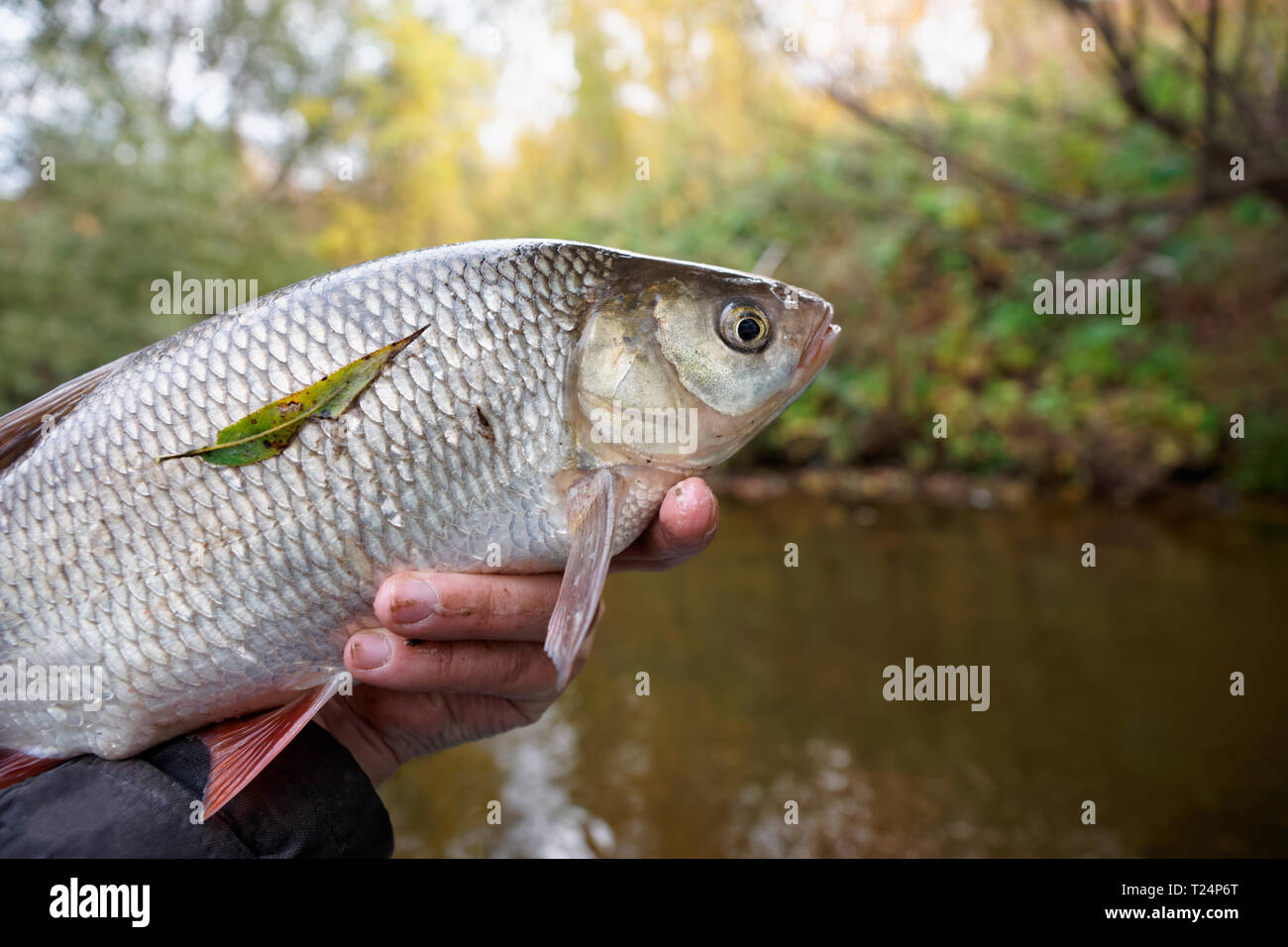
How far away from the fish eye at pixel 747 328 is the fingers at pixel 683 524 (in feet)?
0.83

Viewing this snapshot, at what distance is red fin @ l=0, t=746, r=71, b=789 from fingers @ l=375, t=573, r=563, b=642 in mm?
667

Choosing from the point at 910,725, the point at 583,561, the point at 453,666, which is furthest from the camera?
the point at 910,725

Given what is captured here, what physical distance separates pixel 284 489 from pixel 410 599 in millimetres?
272

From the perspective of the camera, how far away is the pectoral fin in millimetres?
1402

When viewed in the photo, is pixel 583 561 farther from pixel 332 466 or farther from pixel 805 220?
pixel 805 220

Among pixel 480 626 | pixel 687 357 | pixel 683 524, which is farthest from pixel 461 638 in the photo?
pixel 687 357

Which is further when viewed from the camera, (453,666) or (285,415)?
(453,666)

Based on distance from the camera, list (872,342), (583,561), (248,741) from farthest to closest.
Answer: (872,342)
(248,741)
(583,561)

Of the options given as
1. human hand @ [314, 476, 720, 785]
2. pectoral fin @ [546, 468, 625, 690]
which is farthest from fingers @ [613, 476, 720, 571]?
pectoral fin @ [546, 468, 625, 690]

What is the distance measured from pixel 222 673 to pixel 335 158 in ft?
49.5

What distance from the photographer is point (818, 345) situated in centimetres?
162

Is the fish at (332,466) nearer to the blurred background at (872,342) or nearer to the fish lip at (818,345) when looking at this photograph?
the fish lip at (818,345)

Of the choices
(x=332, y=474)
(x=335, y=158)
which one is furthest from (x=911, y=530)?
(x=335, y=158)
